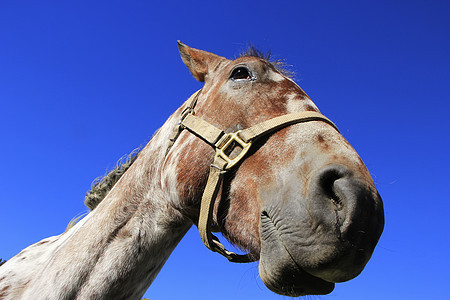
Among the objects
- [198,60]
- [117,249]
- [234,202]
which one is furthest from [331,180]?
[198,60]

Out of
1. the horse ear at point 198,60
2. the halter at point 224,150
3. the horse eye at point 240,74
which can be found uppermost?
the horse ear at point 198,60

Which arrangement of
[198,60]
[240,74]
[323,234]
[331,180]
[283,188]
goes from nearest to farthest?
[323,234] < [331,180] < [283,188] < [240,74] < [198,60]

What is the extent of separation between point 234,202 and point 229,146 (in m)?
0.37

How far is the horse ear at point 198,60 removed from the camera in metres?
3.13

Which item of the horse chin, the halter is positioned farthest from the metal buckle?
the horse chin

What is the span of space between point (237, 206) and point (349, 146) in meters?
0.76

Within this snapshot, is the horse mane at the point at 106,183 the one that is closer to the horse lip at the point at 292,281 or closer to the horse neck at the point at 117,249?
the horse neck at the point at 117,249

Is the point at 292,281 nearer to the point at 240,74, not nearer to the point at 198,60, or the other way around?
the point at 240,74

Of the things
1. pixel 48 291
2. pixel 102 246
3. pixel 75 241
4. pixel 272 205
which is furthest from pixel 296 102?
pixel 48 291

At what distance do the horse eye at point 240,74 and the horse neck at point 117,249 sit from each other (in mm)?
706

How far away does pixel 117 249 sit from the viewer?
2.50 metres

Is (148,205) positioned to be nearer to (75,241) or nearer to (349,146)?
(75,241)

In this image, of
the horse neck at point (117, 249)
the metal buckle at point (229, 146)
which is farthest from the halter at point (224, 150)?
the horse neck at point (117, 249)

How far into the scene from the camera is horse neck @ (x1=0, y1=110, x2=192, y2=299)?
7.98 ft
